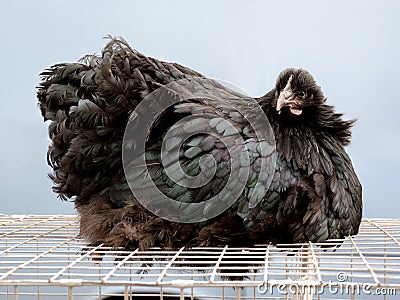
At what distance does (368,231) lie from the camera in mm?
1457

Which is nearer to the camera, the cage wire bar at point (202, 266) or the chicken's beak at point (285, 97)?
the cage wire bar at point (202, 266)

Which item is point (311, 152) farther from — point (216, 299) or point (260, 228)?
point (216, 299)

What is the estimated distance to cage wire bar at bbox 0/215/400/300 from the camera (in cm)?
83

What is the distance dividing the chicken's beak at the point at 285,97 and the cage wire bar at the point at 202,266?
0.29 meters

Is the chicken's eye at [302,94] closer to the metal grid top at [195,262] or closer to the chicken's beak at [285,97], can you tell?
the chicken's beak at [285,97]

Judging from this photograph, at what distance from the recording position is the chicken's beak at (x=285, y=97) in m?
1.24

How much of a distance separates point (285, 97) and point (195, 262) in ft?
1.35

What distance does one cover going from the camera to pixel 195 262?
1064 millimetres

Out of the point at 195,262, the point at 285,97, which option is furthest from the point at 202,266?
the point at 285,97

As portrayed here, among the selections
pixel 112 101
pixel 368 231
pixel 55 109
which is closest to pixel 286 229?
pixel 368 231

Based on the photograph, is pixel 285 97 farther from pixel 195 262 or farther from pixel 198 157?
pixel 195 262

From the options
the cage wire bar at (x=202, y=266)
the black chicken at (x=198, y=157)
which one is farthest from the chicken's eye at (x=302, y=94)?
the cage wire bar at (x=202, y=266)

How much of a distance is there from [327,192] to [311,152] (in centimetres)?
9

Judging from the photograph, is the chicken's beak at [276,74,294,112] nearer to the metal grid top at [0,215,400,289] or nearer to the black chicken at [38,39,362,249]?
the black chicken at [38,39,362,249]
